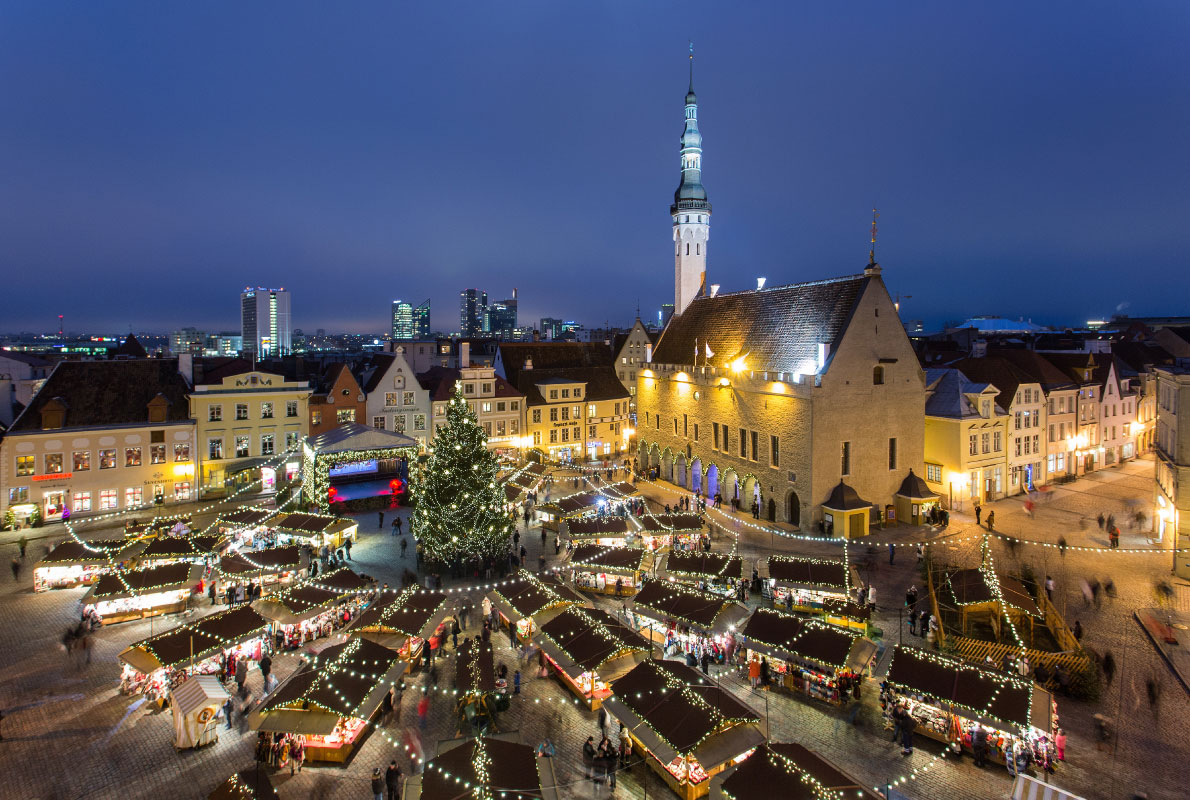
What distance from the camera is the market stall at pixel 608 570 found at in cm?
2683

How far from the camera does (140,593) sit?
78.9 feet

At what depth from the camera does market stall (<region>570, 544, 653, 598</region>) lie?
26828 millimetres

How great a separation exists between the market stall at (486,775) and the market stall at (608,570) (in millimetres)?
12859

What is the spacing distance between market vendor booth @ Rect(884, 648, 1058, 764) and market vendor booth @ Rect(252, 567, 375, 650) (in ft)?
61.0

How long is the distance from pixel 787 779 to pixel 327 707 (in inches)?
434

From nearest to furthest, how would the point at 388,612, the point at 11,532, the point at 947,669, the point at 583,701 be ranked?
the point at 947,669 < the point at 583,701 < the point at 388,612 < the point at 11,532

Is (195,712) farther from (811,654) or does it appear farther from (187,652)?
(811,654)

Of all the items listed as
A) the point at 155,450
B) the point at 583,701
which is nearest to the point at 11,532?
the point at 155,450

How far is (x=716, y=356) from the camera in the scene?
46250 millimetres

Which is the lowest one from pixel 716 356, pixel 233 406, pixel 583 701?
pixel 583 701

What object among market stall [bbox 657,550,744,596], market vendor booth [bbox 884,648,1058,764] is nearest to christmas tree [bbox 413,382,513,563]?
A: market stall [bbox 657,550,744,596]

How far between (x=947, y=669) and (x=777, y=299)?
98.6 feet

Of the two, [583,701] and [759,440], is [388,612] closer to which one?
[583,701]

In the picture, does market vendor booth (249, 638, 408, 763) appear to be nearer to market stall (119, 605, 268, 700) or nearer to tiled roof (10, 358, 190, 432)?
market stall (119, 605, 268, 700)
